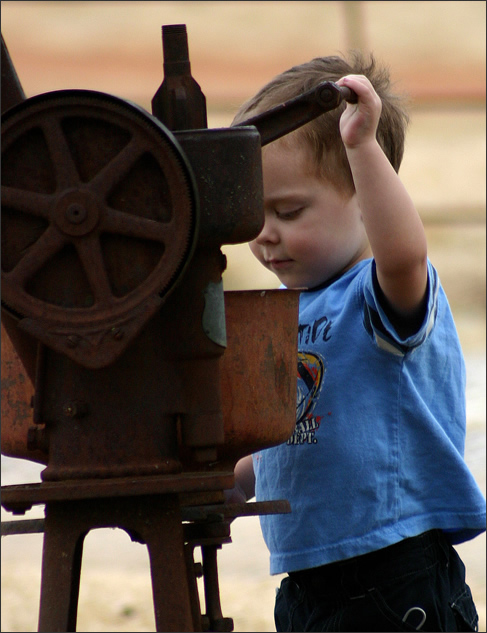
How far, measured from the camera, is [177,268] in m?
0.67

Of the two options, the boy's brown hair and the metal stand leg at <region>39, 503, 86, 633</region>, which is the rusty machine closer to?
the metal stand leg at <region>39, 503, 86, 633</region>

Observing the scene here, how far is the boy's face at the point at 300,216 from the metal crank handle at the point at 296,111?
317 millimetres

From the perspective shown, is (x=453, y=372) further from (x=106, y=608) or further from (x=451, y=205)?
(x=451, y=205)

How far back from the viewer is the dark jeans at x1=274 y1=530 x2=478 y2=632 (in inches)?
40.0

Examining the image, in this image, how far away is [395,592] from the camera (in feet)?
3.37

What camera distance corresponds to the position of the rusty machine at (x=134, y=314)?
2.19 ft

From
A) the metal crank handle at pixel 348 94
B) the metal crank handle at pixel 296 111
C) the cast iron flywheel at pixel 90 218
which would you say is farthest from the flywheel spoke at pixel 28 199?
the metal crank handle at pixel 348 94

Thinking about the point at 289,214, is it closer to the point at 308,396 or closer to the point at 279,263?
the point at 279,263

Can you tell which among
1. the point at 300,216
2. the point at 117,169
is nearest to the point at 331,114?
the point at 300,216

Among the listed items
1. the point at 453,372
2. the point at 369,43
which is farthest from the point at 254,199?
the point at 369,43

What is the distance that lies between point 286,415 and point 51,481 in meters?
0.22

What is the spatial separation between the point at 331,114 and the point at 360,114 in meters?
0.28

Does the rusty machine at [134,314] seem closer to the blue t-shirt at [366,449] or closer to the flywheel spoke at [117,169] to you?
the flywheel spoke at [117,169]

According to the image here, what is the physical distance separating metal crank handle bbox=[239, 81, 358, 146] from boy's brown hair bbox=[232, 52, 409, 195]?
0.92 ft
